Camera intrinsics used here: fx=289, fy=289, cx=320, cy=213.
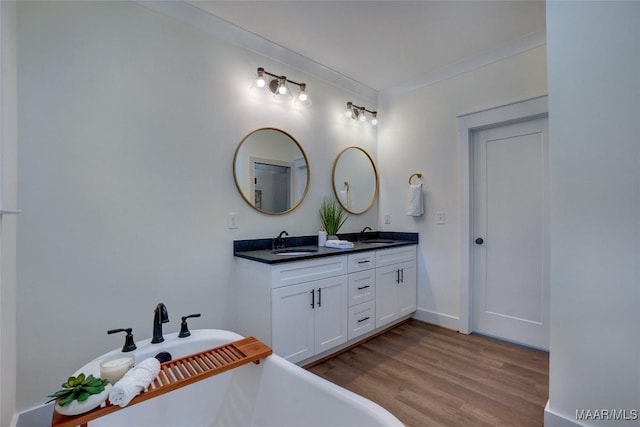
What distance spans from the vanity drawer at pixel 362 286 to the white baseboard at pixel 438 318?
898 millimetres

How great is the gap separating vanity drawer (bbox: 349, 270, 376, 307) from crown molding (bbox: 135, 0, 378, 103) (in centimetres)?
204

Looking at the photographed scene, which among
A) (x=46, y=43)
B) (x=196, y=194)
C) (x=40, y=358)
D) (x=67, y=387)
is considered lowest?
(x=40, y=358)

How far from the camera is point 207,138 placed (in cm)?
222

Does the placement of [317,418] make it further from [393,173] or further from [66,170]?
[393,173]

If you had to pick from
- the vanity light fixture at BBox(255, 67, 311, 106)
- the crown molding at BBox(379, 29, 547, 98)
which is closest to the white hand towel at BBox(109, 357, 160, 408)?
the vanity light fixture at BBox(255, 67, 311, 106)

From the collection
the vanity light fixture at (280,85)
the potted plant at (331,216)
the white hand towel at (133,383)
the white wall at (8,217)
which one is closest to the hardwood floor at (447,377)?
the potted plant at (331,216)

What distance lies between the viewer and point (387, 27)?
92.0 inches

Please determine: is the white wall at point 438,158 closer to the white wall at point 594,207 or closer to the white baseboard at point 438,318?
the white baseboard at point 438,318

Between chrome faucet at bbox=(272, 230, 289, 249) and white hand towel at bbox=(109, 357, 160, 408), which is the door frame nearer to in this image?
chrome faucet at bbox=(272, 230, 289, 249)

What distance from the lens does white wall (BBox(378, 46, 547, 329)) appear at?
276 centimetres

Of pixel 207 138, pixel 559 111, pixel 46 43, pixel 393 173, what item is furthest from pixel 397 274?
pixel 46 43

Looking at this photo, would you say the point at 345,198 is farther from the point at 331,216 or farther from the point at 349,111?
→ the point at 349,111

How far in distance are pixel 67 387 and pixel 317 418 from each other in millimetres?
845

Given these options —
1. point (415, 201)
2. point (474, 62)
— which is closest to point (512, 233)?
point (415, 201)
